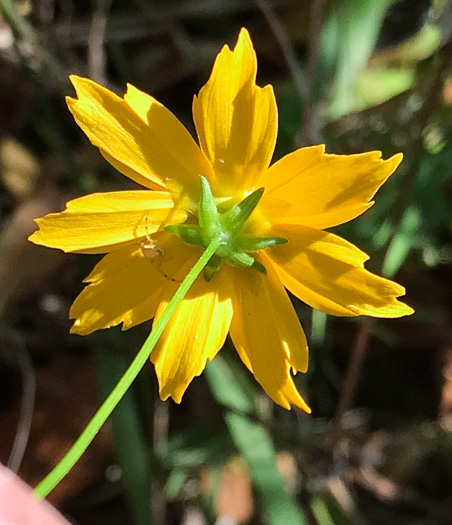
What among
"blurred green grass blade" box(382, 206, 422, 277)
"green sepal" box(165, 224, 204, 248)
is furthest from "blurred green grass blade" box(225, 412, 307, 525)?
"green sepal" box(165, 224, 204, 248)

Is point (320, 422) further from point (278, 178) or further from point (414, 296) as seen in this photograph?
point (278, 178)

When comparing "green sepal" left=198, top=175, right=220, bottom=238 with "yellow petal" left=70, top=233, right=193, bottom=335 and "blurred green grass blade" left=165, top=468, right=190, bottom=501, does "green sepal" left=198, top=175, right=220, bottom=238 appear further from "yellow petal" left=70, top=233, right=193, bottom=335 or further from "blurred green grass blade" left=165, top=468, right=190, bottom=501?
"blurred green grass blade" left=165, top=468, right=190, bottom=501

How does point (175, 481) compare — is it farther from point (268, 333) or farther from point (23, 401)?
point (268, 333)

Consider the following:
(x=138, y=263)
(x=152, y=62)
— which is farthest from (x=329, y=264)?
(x=152, y=62)

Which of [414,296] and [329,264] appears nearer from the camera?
[329,264]

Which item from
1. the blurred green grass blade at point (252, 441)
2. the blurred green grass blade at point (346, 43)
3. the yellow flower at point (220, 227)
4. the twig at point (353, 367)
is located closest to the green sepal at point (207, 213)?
the yellow flower at point (220, 227)

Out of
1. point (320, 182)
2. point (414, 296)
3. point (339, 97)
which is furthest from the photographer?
point (414, 296)
